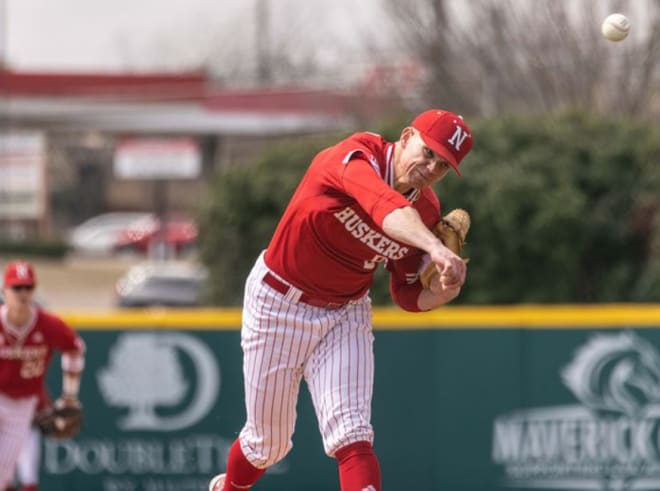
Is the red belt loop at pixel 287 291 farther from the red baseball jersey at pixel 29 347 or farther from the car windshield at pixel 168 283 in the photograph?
the car windshield at pixel 168 283

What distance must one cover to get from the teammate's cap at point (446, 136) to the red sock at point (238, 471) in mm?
1681

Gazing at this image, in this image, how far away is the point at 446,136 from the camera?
4.88 metres

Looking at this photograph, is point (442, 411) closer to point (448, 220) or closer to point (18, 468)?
point (18, 468)

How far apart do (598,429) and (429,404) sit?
1247 mm

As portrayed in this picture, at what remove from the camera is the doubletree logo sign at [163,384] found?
34.9 feet

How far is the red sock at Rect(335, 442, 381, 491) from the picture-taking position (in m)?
5.15

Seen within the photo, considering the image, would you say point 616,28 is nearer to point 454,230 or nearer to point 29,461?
point 454,230

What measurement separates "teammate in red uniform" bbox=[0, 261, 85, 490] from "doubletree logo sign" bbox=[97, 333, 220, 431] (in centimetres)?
164

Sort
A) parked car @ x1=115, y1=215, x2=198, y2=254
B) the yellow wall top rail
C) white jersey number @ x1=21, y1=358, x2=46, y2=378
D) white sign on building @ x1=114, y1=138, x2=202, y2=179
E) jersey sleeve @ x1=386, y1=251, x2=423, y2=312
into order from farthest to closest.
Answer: parked car @ x1=115, y1=215, x2=198, y2=254 < white sign on building @ x1=114, y1=138, x2=202, y2=179 < the yellow wall top rail < white jersey number @ x1=21, y1=358, x2=46, y2=378 < jersey sleeve @ x1=386, y1=251, x2=423, y2=312

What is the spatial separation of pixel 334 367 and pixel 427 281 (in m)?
0.50

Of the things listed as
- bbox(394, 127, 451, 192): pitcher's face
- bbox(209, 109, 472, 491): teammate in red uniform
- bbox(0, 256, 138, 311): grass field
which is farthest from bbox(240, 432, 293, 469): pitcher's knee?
bbox(0, 256, 138, 311): grass field

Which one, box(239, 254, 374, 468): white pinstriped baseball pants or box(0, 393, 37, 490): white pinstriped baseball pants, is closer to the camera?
box(239, 254, 374, 468): white pinstriped baseball pants

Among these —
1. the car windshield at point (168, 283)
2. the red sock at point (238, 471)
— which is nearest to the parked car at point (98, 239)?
the car windshield at point (168, 283)

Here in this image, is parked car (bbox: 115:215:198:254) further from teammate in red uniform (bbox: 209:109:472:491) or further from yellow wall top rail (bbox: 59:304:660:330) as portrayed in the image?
A: teammate in red uniform (bbox: 209:109:472:491)
